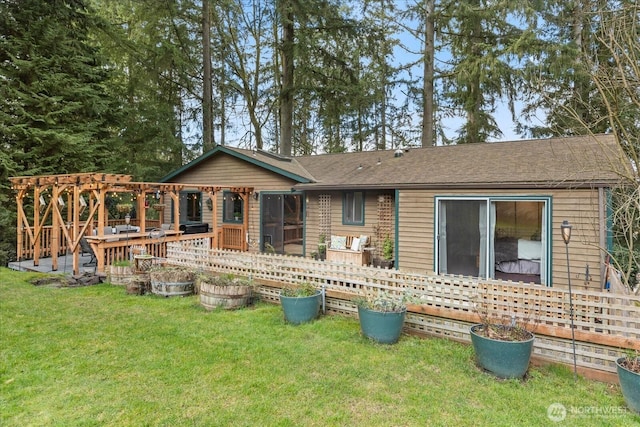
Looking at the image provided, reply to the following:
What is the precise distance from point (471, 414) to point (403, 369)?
2.94 ft

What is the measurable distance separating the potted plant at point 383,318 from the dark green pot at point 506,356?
1.02 m

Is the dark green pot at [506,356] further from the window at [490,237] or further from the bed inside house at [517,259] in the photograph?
the bed inside house at [517,259]

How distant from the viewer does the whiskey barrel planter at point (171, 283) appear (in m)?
6.72

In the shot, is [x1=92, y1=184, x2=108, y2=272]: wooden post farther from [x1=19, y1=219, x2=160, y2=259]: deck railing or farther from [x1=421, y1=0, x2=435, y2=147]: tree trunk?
[x1=421, y1=0, x2=435, y2=147]: tree trunk

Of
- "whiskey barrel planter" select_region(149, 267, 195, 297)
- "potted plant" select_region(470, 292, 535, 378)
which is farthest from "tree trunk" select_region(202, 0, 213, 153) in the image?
"potted plant" select_region(470, 292, 535, 378)

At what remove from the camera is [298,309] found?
204 inches

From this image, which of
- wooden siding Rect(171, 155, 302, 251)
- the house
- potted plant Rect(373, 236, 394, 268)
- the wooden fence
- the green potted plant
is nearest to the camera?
the wooden fence

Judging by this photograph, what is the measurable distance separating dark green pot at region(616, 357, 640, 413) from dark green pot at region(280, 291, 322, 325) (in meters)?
3.43

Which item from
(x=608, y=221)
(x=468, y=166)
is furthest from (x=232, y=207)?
(x=608, y=221)

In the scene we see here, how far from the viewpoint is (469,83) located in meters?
13.9

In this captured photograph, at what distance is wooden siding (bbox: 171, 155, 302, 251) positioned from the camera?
11.0m

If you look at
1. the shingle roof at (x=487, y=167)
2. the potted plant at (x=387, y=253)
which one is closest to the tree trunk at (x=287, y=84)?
the shingle roof at (x=487, y=167)

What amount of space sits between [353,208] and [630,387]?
22.9 ft

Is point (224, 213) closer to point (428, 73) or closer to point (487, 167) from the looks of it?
point (487, 167)
